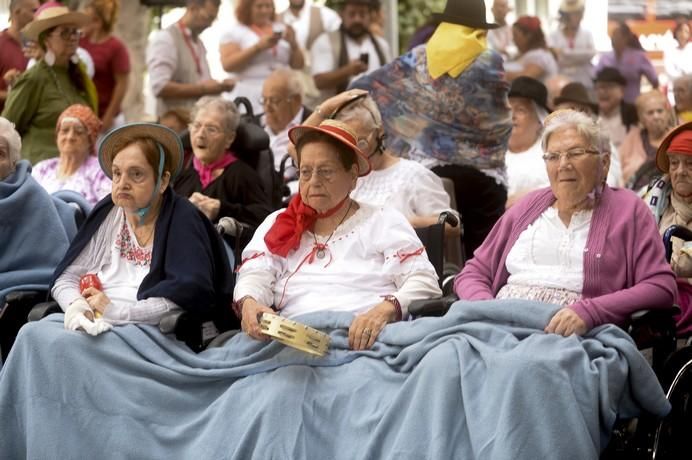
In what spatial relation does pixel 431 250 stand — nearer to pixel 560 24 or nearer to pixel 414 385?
pixel 414 385

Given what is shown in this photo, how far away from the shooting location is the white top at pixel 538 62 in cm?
1013

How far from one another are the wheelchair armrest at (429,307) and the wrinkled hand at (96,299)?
3.55 feet

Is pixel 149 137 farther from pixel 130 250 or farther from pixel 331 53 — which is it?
pixel 331 53

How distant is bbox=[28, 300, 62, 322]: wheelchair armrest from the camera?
16.2ft

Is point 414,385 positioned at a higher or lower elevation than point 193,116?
lower

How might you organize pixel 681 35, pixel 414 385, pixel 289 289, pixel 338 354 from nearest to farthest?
1. pixel 414 385
2. pixel 338 354
3. pixel 289 289
4. pixel 681 35

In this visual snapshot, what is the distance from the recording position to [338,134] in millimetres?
4793

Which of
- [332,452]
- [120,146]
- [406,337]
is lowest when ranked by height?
[332,452]

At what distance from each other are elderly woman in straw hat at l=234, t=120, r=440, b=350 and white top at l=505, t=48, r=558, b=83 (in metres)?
5.44

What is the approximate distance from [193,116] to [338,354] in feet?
8.02

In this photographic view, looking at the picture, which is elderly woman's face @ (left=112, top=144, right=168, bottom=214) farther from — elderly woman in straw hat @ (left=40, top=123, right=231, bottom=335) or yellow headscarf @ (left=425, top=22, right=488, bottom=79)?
yellow headscarf @ (left=425, top=22, right=488, bottom=79)

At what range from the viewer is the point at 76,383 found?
4625 millimetres

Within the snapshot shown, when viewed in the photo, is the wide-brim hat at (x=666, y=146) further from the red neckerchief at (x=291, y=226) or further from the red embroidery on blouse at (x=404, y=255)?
the red neckerchief at (x=291, y=226)

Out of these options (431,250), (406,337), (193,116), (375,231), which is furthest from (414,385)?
(193,116)
